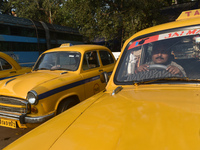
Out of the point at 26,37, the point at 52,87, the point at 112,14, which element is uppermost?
the point at 112,14

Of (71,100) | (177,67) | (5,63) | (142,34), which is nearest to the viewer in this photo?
(177,67)

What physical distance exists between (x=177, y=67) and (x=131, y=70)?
0.52 metres

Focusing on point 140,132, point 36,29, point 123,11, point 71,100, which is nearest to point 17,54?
point 36,29

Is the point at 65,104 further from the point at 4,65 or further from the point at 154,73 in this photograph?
the point at 4,65

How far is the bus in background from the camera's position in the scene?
12719mm

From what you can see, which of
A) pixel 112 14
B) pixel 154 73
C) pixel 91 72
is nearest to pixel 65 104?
pixel 91 72

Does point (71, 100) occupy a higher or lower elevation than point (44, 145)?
lower

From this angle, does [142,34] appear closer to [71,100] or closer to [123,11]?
[71,100]

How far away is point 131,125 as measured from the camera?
3.93 feet

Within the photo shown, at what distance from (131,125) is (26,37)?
593 inches

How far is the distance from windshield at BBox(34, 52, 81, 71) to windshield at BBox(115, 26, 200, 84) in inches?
85.2

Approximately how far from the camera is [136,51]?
2301 mm

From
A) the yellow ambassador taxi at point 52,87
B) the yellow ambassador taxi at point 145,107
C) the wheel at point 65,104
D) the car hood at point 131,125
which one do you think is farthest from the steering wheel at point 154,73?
the wheel at point 65,104

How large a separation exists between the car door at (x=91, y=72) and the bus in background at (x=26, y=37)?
990cm
